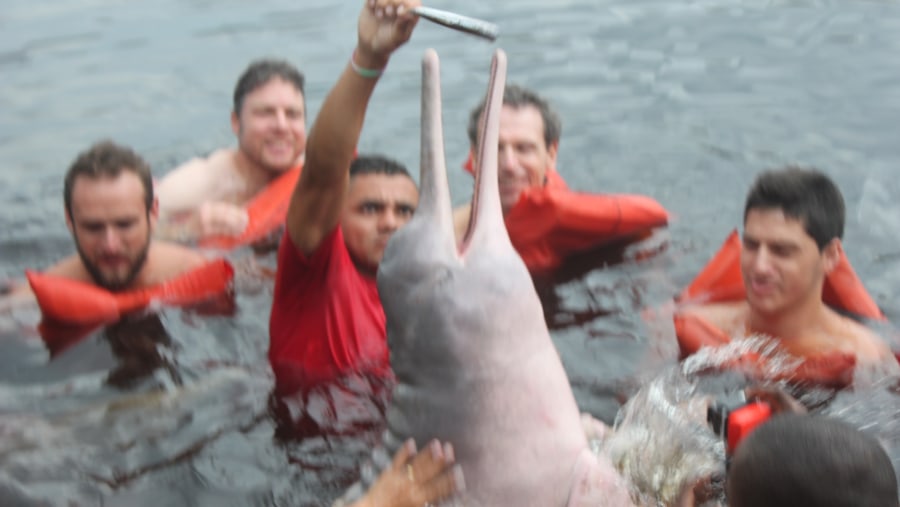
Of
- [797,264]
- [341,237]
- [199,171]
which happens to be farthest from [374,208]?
[199,171]

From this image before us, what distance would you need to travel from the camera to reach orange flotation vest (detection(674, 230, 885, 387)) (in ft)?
16.3

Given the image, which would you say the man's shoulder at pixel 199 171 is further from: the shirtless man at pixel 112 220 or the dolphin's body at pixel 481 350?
the dolphin's body at pixel 481 350

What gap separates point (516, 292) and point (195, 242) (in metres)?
4.57

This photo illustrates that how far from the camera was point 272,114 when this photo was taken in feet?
23.9

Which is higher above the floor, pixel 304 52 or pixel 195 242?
pixel 304 52

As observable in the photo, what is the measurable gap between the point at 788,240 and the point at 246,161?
4.01 m

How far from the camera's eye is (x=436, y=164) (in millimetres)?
2848

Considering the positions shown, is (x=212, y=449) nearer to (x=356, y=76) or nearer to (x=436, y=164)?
(x=356, y=76)

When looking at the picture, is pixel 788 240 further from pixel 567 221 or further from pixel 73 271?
pixel 73 271

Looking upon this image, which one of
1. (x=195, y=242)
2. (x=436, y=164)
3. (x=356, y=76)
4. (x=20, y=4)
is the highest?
(x=20, y=4)

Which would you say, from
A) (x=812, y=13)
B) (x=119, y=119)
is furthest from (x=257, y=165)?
(x=812, y=13)

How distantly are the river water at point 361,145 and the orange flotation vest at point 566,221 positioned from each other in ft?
0.45

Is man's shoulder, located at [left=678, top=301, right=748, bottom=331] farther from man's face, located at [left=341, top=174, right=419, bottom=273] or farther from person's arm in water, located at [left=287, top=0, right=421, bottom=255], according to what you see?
person's arm in water, located at [left=287, top=0, right=421, bottom=255]

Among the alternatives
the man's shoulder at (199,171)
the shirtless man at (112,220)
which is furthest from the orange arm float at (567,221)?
the man's shoulder at (199,171)
